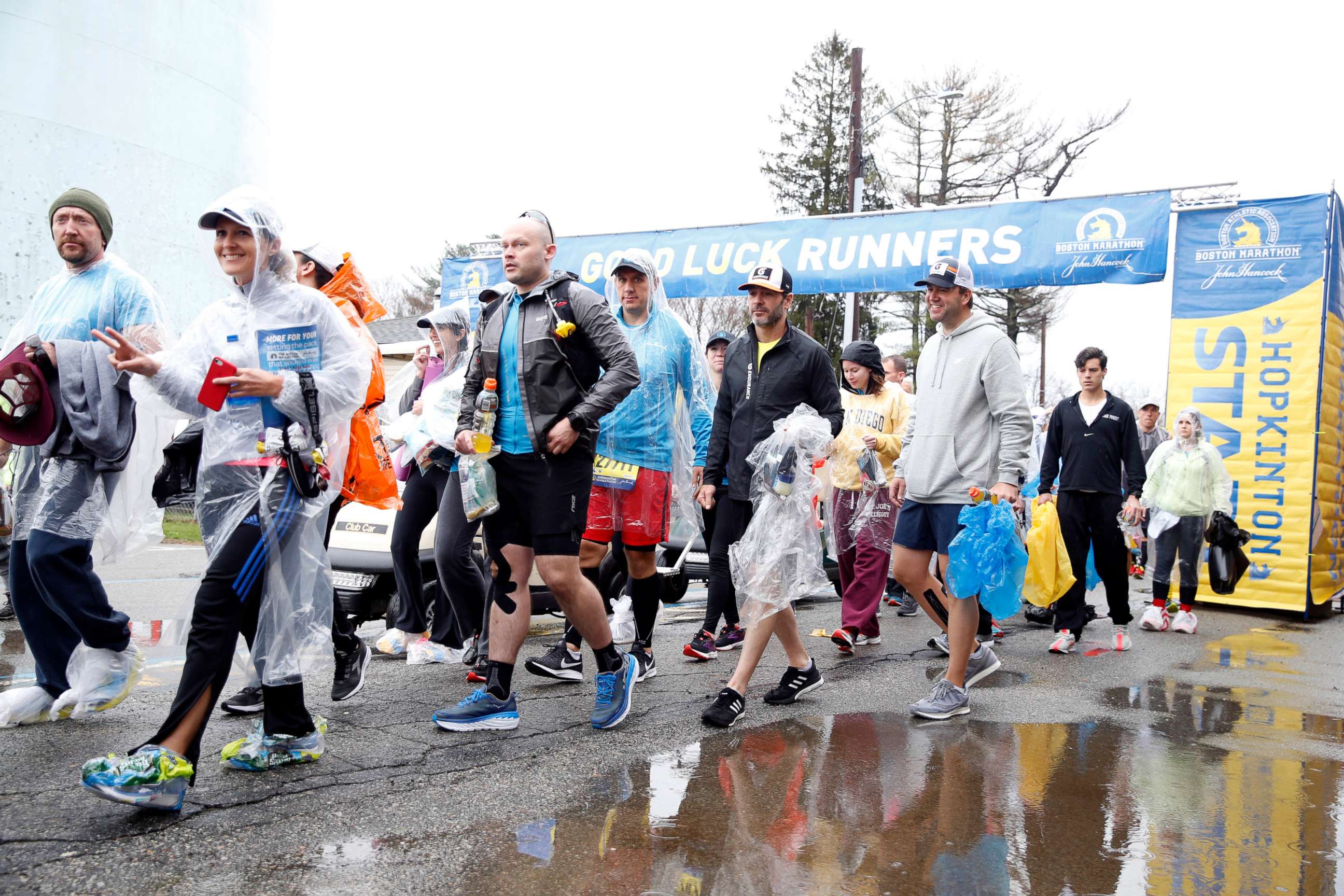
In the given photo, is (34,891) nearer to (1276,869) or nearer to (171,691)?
(171,691)

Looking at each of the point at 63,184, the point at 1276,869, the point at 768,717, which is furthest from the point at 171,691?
the point at 63,184

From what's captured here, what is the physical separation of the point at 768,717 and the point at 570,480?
1.38 meters

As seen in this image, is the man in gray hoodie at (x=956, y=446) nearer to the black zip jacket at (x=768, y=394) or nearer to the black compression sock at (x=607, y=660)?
the black zip jacket at (x=768, y=394)

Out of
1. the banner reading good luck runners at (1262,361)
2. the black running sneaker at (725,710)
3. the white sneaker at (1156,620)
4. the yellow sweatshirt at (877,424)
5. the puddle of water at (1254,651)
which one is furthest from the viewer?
the banner reading good luck runners at (1262,361)

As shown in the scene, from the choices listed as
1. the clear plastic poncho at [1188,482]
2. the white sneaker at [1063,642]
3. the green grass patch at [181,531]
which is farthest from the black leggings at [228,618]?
the green grass patch at [181,531]

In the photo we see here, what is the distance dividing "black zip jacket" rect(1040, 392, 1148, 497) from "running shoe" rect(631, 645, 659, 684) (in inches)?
133

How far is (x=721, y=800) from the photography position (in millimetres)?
3346

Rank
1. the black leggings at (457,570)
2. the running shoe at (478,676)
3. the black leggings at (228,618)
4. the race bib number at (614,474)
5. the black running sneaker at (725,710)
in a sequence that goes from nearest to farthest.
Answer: the black leggings at (228,618), the black running sneaker at (725,710), the running shoe at (478,676), the race bib number at (614,474), the black leggings at (457,570)

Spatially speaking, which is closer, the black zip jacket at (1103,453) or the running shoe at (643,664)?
the running shoe at (643,664)

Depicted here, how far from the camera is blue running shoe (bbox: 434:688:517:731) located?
4.08 meters

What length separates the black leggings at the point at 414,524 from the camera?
561 centimetres

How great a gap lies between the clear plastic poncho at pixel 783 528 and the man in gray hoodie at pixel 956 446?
0.50 m

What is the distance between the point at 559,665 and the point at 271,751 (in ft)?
6.37

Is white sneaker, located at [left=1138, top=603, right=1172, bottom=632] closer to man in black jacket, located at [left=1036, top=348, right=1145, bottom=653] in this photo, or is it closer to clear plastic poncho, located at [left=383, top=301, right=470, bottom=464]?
man in black jacket, located at [left=1036, top=348, right=1145, bottom=653]
